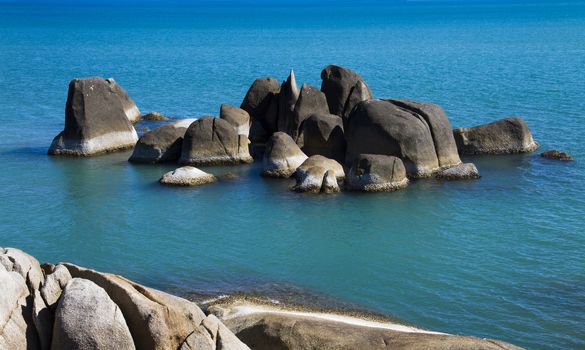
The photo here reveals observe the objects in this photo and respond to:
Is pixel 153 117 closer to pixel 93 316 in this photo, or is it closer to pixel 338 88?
pixel 338 88

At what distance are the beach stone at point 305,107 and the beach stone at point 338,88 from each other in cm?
112

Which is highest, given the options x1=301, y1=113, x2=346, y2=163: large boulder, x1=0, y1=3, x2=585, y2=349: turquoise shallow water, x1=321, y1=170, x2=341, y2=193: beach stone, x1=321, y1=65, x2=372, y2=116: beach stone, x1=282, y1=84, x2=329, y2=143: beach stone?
x1=321, y1=65, x2=372, y2=116: beach stone

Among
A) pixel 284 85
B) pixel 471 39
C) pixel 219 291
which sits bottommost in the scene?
pixel 219 291

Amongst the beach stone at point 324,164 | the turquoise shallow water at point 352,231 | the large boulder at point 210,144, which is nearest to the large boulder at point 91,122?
the turquoise shallow water at point 352,231

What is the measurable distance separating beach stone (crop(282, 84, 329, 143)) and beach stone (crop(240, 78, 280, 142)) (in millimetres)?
2147

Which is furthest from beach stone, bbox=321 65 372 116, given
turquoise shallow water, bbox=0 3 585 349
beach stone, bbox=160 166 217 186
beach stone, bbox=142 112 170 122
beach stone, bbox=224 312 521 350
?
beach stone, bbox=224 312 521 350

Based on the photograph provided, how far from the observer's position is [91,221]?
29.1 m

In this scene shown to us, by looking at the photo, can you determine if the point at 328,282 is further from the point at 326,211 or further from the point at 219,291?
the point at 326,211

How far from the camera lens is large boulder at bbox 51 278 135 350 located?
12.9 metres

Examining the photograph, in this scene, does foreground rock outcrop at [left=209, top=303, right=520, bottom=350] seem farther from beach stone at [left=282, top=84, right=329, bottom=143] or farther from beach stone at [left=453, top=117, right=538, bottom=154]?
beach stone at [left=453, top=117, right=538, bottom=154]

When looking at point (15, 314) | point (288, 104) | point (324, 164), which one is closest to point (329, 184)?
point (324, 164)

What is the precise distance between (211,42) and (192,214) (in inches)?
3530

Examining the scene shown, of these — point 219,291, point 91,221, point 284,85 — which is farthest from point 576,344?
point 284,85

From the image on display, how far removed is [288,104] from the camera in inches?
1501
